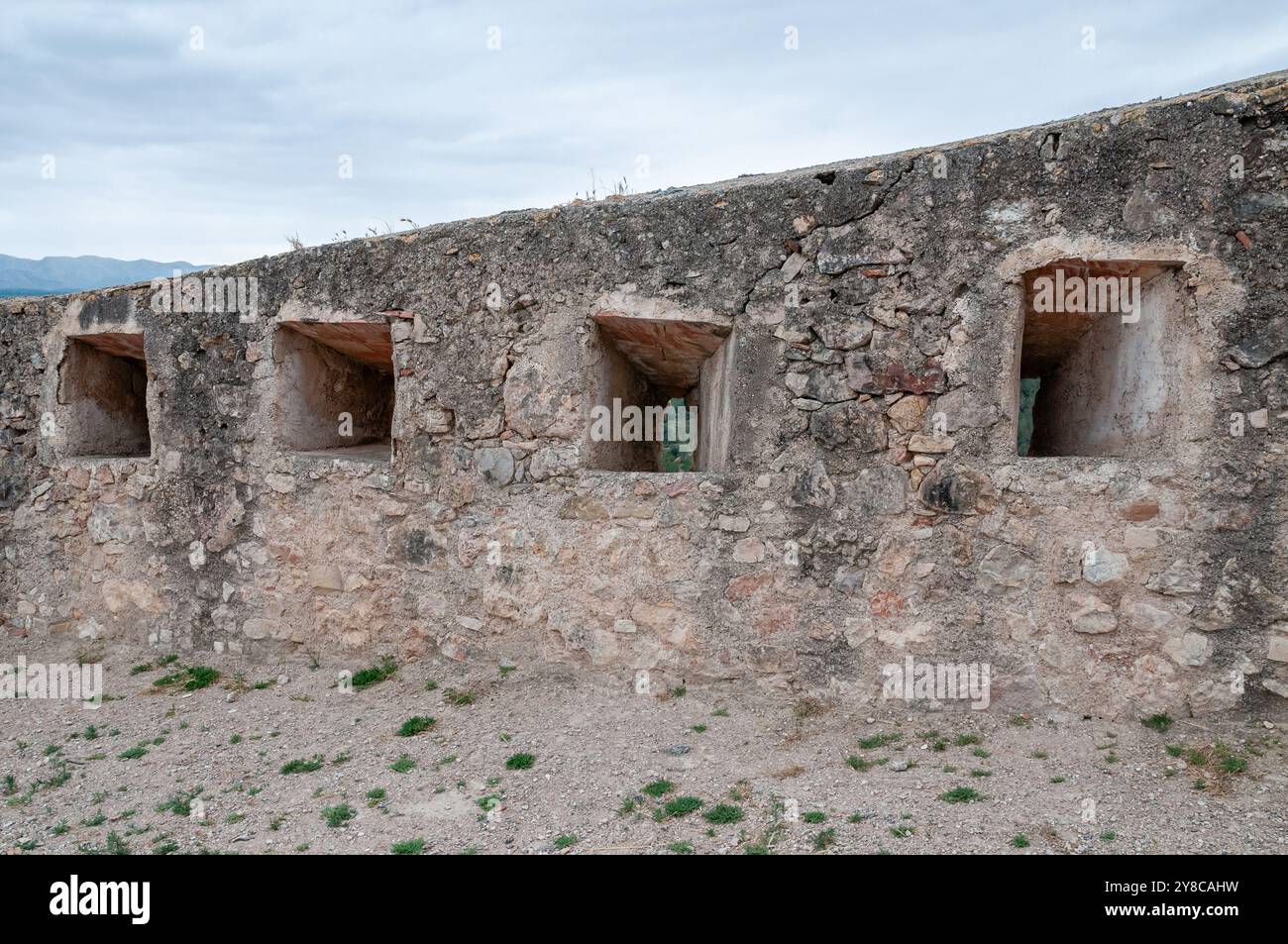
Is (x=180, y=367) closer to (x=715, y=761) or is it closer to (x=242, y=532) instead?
(x=242, y=532)

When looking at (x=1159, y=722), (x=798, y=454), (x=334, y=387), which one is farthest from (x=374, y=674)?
(x=1159, y=722)

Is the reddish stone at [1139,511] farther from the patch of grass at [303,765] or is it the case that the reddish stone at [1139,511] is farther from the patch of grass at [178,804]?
the patch of grass at [178,804]

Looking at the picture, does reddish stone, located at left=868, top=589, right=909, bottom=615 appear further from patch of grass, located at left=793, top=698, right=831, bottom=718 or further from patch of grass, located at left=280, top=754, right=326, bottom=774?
patch of grass, located at left=280, top=754, right=326, bottom=774

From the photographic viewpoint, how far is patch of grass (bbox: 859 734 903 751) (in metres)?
3.84

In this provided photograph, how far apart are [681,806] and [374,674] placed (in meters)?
2.37

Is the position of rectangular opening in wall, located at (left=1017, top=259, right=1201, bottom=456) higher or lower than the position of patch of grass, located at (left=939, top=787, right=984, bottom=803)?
higher

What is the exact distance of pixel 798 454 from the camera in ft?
13.7

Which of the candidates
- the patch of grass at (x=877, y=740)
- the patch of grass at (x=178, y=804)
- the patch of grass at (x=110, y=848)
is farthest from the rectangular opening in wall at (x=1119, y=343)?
the patch of grass at (x=110, y=848)

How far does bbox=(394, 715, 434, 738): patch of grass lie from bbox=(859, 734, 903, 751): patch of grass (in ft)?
7.49

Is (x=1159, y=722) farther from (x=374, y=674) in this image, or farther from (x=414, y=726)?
(x=374, y=674)

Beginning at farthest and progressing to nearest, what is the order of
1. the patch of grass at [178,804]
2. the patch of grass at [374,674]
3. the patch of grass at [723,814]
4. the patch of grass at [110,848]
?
the patch of grass at [374,674] → the patch of grass at [178,804] → the patch of grass at [110,848] → the patch of grass at [723,814]

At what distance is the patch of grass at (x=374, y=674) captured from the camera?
487 cm

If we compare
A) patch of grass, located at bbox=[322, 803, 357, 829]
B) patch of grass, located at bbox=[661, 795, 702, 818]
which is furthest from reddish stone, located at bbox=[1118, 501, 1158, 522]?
patch of grass, located at bbox=[322, 803, 357, 829]

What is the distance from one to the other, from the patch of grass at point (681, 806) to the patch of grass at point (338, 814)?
1.41 m
